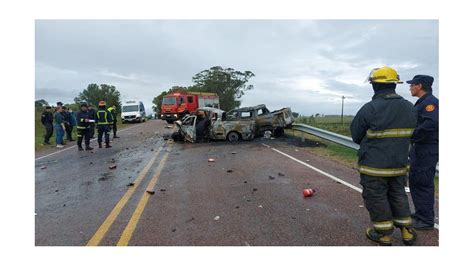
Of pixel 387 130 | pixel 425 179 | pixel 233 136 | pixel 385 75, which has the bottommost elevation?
pixel 425 179

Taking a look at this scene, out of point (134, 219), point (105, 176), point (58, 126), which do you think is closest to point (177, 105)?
point (58, 126)

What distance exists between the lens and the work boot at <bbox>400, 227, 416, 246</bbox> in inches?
130

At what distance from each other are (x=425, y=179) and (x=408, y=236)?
0.82 m

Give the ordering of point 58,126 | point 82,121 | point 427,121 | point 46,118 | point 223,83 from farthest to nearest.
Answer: point 223,83
point 46,118
point 58,126
point 82,121
point 427,121

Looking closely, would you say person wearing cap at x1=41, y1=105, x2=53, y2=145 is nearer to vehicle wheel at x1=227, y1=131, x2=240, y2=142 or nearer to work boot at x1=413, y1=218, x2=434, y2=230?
vehicle wheel at x1=227, y1=131, x2=240, y2=142

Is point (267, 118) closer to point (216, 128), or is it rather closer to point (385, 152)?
point (216, 128)

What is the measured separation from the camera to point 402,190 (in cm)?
344

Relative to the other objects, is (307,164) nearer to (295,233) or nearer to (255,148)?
(255,148)

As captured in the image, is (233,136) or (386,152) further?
(233,136)

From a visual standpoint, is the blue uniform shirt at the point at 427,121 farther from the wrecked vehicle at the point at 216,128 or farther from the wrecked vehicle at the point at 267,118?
the wrecked vehicle at the point at 267,118

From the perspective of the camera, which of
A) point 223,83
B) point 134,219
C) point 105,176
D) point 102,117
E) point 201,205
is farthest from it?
point 223,83

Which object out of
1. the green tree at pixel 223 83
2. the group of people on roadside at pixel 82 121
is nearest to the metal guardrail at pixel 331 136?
the group of people on roadside at pixel 82 121

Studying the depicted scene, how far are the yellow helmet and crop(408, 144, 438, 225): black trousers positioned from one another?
104cm

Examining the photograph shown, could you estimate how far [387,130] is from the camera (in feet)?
10.7
